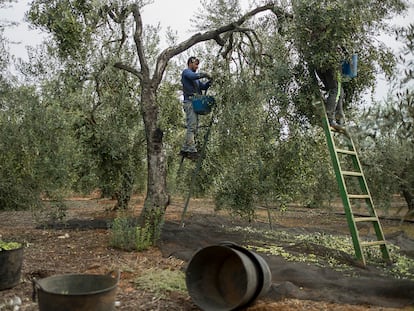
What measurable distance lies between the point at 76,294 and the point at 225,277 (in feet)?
6.46

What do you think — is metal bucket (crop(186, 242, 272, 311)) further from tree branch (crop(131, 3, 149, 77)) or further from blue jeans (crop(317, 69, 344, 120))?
tree branch (crop(131, 3, 149, 77))

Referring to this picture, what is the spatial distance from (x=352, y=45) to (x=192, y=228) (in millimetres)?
4876

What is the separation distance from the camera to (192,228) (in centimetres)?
918

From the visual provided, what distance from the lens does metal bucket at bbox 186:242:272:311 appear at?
13.8ft

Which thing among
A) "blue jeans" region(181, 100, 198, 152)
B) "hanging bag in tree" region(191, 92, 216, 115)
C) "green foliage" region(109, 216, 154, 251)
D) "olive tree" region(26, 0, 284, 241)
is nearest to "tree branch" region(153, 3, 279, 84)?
"olive tree" region(26, 0, 284, 241)

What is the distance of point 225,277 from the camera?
4.92 meters

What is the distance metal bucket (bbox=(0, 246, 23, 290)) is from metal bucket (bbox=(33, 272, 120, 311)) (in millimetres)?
1439

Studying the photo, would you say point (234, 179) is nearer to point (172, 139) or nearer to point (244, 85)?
point (244, 85)

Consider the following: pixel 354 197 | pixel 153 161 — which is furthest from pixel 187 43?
pixel 354 197

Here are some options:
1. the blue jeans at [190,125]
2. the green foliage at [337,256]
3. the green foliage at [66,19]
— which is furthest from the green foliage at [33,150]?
the green foliage at [337,256]

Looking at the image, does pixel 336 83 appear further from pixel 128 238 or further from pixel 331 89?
pixel 128 238

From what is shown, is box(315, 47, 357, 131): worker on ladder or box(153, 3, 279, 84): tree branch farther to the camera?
box(153, 3, 279, 84): tree branch

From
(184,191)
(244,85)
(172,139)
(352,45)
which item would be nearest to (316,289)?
(352,45)

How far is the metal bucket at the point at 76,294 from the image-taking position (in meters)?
3.41
